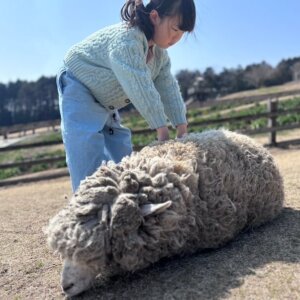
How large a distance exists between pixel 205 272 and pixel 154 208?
1.63 ft

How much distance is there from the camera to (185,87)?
62.9 m

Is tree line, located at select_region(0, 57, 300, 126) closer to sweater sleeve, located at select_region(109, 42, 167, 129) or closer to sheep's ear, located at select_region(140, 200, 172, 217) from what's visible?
sweater sleeve, located at select_region(109, 42, 167, 129)

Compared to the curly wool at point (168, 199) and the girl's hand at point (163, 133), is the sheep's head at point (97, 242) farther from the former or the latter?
the girl's hand at point (163, 133)

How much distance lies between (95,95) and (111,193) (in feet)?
4.18

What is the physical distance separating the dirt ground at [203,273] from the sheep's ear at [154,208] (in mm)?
404

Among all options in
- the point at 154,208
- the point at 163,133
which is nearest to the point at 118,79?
the point at 163,133

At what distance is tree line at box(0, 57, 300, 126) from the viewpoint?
58.2 meters

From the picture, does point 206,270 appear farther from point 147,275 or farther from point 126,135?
point 126,135

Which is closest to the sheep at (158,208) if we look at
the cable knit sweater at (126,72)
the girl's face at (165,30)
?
the cable knit sweater at (126,72)

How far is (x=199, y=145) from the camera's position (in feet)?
11.1

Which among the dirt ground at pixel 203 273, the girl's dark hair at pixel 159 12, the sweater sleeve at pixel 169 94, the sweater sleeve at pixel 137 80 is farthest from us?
the sweater sleeve at pixel 169 94

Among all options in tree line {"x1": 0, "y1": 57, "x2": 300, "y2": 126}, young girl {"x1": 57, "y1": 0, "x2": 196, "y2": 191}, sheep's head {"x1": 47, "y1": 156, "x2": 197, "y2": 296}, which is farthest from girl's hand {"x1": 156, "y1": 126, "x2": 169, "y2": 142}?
tree line {"x1": 0, "y1": 57, "x2": 300, "y2": 126}

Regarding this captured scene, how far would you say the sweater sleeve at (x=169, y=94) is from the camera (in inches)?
157

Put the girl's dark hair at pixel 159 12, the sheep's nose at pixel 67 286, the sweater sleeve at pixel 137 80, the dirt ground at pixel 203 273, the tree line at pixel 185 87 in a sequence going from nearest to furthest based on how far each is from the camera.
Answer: the dirt ground at pixel 203 273, the sheep's nose at pixel 67 286, the sweater sleeve at pixel 137 80, the girl's dark hair at pixel 159 12, the tree line at pixel 185 87
